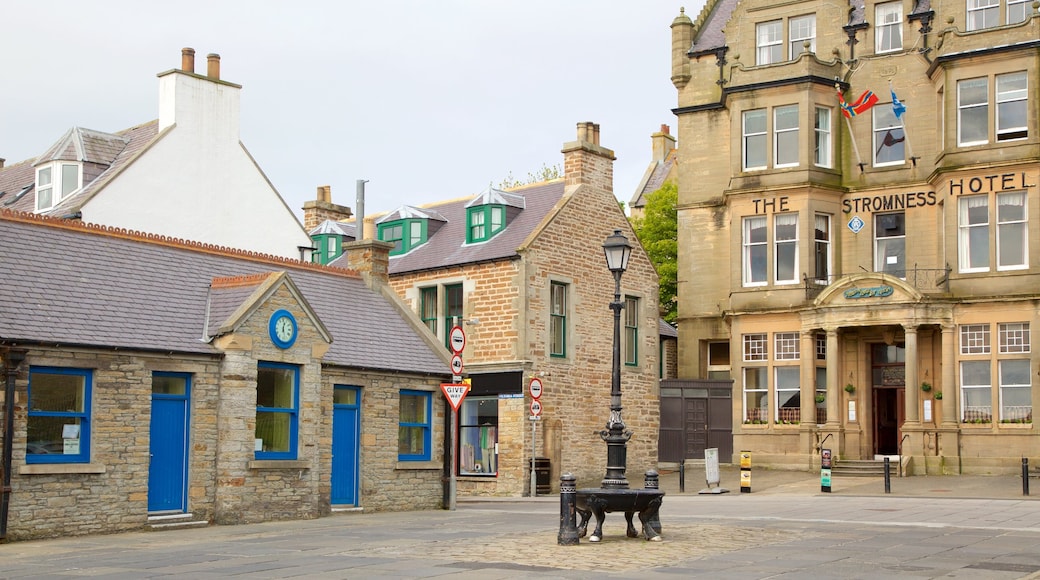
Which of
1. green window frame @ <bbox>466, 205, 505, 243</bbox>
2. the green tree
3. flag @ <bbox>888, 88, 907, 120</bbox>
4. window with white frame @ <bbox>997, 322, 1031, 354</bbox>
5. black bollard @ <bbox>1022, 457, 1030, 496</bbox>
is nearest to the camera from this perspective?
black bollard @ <bbox>1022, 457, 1030, 496</bbox>

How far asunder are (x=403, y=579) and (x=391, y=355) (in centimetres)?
1296

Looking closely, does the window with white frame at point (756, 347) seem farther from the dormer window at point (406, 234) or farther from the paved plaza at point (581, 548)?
the paved plaza at point (581, 548)

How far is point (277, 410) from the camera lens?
21969 millimetres

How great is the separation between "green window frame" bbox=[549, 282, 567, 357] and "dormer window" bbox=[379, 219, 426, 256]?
6228mm

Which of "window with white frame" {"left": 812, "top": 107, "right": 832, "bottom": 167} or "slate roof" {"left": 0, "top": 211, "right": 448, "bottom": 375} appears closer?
"slate roof" {"left": 0, "top": 211, "right": 448, "bottom": 375}

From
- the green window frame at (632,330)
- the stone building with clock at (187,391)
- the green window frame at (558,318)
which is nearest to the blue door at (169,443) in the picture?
the stone building with clock at (187,391)

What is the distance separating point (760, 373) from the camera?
38531mm

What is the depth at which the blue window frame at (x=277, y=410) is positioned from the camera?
2175 centimetres

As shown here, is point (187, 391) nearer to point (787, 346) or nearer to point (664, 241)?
point (787, 346)

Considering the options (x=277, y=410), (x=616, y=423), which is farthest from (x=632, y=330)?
(x=616, y=423)

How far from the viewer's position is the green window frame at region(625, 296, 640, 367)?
36.6m

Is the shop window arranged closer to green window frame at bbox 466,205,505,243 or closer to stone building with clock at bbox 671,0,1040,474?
green window frame at bbox 466,205,505,243

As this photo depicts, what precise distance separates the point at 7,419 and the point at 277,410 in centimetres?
540

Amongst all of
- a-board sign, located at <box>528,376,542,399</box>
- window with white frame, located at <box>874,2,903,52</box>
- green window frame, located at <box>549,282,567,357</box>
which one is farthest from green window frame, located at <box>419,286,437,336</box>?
window with white frame, located at <box>874,2,903,52</box>
